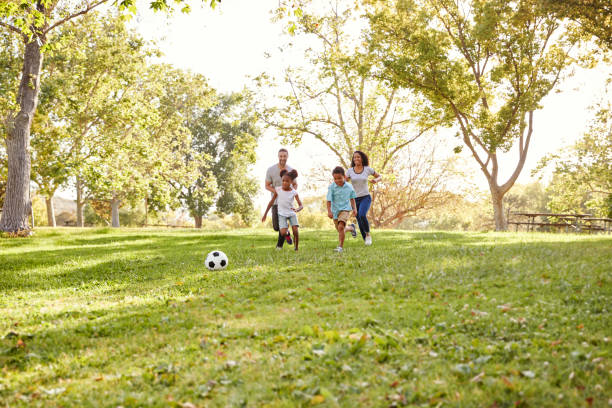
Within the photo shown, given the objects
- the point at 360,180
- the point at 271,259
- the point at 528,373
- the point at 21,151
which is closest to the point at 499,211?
the point at 360,180

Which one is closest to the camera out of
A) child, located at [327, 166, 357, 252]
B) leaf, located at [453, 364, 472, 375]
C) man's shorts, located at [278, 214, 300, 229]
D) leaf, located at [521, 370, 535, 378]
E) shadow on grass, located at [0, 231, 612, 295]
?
leaf, located at [521, 370, 535, 378]

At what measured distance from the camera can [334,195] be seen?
11789 millimetres

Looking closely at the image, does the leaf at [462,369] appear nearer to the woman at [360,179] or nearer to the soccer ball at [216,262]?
the soccer ball at [216,262]

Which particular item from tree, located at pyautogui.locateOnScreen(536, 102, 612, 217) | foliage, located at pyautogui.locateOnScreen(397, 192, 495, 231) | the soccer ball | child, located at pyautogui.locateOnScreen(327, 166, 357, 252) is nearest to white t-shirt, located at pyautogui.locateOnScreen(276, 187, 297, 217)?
child, located at pyautogui.locateOnScreen(327, 166, 357, 252)

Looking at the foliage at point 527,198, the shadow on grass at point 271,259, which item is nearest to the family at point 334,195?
the shadow on grass at point 271,259

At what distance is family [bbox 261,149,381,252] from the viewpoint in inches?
461

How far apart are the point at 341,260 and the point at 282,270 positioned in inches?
66.5

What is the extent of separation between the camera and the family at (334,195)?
11711 millimetres

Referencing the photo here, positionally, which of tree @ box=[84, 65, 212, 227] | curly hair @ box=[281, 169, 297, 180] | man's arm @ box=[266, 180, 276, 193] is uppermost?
tree @ box=[84, 65, 212, 227]

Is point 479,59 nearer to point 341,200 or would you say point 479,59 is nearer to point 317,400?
point 341,200

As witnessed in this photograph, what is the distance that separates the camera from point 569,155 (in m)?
33.6

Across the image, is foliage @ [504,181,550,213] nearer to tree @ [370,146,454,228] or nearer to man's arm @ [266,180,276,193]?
tree @ [370,146,454,228]

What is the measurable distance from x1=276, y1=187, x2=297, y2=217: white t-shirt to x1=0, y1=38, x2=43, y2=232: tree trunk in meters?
14.9

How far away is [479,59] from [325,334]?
24.1m
